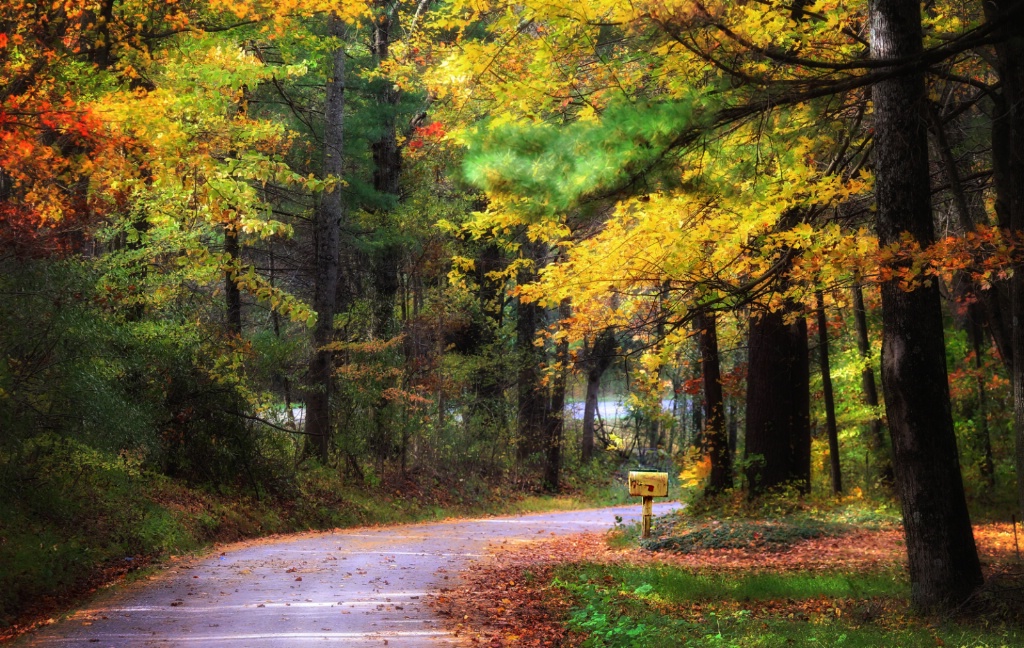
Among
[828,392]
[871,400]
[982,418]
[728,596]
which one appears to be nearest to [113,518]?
[728,596]

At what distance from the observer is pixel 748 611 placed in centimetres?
912

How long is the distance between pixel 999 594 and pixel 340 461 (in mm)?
16086

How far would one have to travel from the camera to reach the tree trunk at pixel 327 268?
20938mm

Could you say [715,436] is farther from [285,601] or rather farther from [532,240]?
[285,601]

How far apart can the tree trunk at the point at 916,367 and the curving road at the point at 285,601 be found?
13.9ft

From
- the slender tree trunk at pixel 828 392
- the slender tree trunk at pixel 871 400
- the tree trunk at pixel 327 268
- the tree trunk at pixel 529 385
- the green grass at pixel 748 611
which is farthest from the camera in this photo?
the tree trunk at pixel 529 385

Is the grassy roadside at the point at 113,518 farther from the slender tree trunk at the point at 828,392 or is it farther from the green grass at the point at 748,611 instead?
the slender tree trunk at the point at 828,392

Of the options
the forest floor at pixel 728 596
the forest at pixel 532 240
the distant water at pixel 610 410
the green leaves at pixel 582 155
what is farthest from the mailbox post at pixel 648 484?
the distant water at pixel 610 410

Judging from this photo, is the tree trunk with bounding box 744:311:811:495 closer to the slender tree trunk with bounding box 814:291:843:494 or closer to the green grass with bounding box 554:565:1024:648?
the slender tree trunk with bounding box 814:291:843:494

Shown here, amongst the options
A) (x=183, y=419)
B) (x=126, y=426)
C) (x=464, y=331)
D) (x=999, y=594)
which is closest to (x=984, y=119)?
(x=999, y=594)

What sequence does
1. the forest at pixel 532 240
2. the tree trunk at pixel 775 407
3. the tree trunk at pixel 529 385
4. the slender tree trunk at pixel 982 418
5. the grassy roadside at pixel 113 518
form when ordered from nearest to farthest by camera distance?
the forest at pixel 532 240 < the grassy roadside at pixel 113 518 < the tree trunk at pixel 775 407 < the slender tree trunk at pixel 982 418 < the tree trunk at pixel 529 385

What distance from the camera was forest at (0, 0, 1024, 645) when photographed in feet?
27.4

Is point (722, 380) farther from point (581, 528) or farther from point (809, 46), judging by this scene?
point (809, 46)

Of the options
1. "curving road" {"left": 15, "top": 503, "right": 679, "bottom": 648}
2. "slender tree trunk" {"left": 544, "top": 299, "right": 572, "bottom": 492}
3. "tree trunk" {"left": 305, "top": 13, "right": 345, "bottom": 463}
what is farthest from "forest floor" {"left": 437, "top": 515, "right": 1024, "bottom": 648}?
"slender tree trunk" {"left": 544, "top": 299, "right": 572, "bottom": 492}
